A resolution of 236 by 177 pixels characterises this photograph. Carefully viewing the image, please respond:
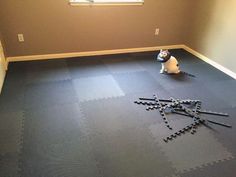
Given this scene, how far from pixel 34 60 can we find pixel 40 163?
2.10 meters

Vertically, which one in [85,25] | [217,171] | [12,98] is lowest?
[217,171]

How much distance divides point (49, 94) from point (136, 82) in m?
1.13

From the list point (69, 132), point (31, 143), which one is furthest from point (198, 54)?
point (31, 143)

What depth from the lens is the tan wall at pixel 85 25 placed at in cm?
309

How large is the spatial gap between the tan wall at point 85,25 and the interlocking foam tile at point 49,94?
2.97 ft

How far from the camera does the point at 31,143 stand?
185 centimetres

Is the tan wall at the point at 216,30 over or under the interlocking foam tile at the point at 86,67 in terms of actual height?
over

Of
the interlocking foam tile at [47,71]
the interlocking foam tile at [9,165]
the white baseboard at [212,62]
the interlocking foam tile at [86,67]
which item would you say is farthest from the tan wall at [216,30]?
the interlocking foam tile at [9,165]

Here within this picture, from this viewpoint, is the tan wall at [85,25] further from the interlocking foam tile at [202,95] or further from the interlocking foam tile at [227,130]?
the interlocking foam tile at [227,130]

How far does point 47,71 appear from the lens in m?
3.08

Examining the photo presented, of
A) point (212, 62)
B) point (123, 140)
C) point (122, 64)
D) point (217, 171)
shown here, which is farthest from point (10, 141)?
point (212, 62)

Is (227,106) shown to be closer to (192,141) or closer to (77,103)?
(192,141)

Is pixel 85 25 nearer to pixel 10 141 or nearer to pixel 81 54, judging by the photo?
pixel 81 54

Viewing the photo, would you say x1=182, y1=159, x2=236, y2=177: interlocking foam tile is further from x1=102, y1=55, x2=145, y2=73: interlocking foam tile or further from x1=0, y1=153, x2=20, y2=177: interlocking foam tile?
x1=102, y1=55, x2=145, y2=73: interlocking foam tile
